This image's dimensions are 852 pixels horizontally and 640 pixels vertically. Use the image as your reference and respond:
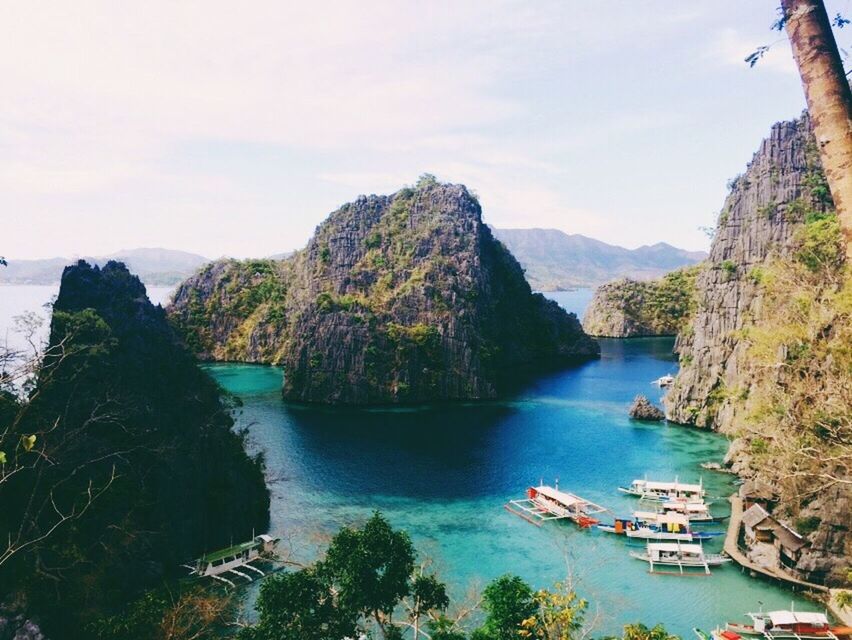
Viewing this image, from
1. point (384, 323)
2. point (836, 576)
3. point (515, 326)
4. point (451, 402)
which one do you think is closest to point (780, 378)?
point (836, 576)

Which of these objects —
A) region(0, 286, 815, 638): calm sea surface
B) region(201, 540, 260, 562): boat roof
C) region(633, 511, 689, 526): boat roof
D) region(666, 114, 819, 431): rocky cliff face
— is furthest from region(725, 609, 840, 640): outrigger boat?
region(666, 114, 819, 431): rocky cliff face

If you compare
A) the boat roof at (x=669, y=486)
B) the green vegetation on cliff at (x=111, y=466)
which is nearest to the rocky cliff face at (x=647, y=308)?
the boat roof at (x=669, y=486)

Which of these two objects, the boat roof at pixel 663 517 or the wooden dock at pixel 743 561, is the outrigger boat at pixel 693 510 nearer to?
the boat roof at pixel 663 517

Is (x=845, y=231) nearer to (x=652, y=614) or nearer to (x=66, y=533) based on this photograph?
(x=652, y=614)

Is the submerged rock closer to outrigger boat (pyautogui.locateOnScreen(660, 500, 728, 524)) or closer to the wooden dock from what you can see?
the wooden dock

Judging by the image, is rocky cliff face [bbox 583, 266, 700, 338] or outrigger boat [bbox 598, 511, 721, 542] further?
rocky cliff face [bbox 583, 266, 700, 338]

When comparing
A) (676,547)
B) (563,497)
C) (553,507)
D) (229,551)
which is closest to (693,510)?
(676,547)
